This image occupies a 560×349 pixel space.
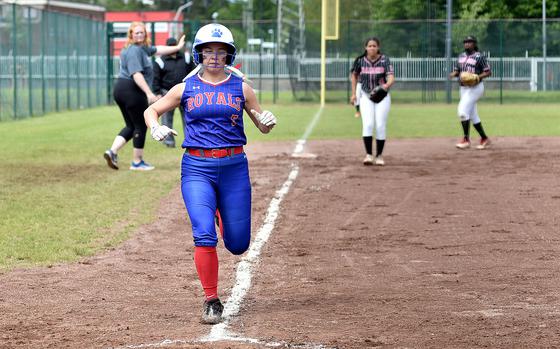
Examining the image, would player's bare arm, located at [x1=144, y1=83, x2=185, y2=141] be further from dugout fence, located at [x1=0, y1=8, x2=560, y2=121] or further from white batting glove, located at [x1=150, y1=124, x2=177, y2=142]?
dugout fence, located at [x1=0, y1=8, x2=560, y2=121]

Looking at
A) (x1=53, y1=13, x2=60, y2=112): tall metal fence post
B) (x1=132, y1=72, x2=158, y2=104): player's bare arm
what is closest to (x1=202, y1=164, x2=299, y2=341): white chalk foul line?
(x1=132, y1=72, x2=158, y2=104): player's bare arm

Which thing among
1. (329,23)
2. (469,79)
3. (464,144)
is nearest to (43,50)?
(329,23)

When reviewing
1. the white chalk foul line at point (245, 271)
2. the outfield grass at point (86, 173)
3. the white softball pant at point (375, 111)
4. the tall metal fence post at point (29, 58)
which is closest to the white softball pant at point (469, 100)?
the outfield grass at point (86, 173)

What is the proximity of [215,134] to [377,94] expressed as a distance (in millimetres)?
9746

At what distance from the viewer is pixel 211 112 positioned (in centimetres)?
741

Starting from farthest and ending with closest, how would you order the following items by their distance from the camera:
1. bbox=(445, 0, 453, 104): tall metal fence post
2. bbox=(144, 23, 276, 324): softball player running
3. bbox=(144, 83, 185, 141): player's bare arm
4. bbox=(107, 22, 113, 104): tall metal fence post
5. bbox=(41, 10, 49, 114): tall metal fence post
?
bbox=(445, 0, 453, 104): tall metal fence post, bbox=(107, 22, 113, 104): tall metal fence post, bbox=(41, 10, 49, 114): tall metal fence post, bbox=(144, 83, 185, 141): player's bare arm, bbox=(144, 23, 276, 324): softball player running

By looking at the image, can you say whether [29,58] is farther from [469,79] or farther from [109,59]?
[469,79]

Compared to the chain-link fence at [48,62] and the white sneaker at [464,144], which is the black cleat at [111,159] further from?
the chain-link fence at [48,62]

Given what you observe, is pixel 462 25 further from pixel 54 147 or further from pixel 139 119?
pixel 139 119

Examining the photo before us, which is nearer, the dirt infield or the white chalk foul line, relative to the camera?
the dirt infield

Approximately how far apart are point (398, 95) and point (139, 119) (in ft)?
93.2

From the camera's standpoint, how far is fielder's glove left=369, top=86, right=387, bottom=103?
664 inches

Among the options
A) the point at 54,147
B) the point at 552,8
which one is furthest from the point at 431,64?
the point at 54,147

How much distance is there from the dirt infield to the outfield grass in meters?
0.46
